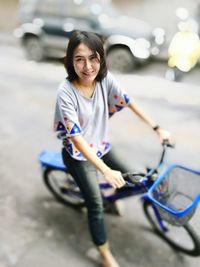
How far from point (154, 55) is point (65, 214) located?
4742 mm

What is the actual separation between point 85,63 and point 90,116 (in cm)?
39

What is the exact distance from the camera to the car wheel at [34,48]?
292 inches

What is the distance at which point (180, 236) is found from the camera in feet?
9.16

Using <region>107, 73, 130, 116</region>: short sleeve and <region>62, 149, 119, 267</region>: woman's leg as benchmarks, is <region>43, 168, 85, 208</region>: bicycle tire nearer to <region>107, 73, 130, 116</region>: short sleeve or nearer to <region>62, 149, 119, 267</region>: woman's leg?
<region>62, 149, 119, 267</region>: woman's leg

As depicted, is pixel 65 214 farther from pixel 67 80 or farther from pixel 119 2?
pixel 119 2

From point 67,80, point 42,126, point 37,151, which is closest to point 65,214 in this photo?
point 37,151

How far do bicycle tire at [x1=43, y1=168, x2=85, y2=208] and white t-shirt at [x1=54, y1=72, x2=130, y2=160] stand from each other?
2.47 feet

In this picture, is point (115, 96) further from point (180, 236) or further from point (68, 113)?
point (180, 236)

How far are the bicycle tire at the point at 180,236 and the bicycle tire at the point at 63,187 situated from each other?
670mm

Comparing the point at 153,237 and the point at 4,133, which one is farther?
the point at 4,133

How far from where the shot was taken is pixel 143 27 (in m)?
6.98

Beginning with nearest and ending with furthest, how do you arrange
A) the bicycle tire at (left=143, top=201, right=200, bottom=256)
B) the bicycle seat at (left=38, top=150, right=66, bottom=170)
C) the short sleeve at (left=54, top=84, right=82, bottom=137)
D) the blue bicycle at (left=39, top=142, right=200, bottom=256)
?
the short sleeve at (left=54, top=84, right=82, bottom=137)
the blue bicycle at (left=39, top=142, right=200, bottom=256)
the bicycle tire at (left=143, top=201, right=200, bottom=256)
the bicycle seat at (left=38, top=150, right=66, bottom=170)

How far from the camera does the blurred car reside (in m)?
6.64

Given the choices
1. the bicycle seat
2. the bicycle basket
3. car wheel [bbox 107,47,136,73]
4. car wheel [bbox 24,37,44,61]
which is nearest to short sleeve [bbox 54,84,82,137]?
the bicycle basket
